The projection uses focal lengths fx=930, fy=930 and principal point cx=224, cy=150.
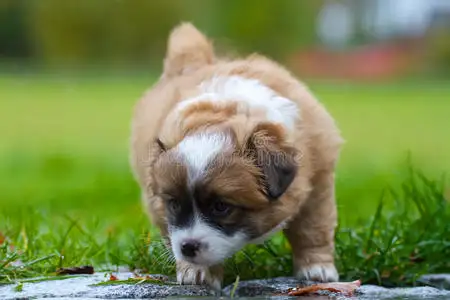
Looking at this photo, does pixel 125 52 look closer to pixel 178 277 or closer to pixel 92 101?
pixel 92 101

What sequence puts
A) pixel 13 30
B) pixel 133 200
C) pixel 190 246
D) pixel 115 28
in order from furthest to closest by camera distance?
pixel 115 28, pixel 13 30, pixel 133 200, pixel 190 246

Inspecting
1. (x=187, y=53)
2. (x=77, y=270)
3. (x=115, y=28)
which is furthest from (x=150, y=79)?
(x=77, y=270)

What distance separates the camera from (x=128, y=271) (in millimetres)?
4074

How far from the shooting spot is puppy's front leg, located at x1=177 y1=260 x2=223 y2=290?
3850 millimetres

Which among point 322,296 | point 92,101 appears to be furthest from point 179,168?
point 92,101

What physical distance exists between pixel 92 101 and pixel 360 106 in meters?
7.27

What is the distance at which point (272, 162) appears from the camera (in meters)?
3.78

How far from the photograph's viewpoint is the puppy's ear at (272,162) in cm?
376

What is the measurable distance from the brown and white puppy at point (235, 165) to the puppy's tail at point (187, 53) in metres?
0.10

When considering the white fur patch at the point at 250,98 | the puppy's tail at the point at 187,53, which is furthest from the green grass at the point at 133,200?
the puppy's tail at the point at 187,53

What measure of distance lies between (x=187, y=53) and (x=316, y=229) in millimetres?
1273

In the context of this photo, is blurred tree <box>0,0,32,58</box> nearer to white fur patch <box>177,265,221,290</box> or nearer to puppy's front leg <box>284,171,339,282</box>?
puppy's front leg <box>284,171,339,282</box>

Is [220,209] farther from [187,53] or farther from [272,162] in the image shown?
[187,53]

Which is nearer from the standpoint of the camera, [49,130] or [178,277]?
[178,277]
